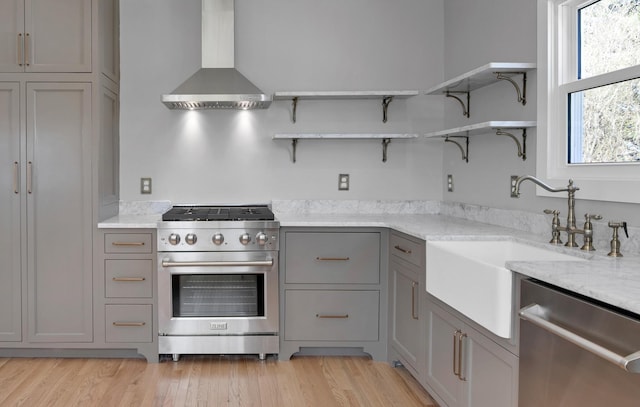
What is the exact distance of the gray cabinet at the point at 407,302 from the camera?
9.07 ft

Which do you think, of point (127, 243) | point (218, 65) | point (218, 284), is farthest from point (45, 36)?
point (218, 284)

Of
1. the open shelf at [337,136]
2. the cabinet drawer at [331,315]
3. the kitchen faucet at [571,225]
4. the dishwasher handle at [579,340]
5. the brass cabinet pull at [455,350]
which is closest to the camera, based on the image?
the dishwasher handle at [579,340]

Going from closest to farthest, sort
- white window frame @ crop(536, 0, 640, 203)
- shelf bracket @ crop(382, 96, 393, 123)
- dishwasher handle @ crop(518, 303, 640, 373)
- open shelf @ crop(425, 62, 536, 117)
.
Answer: dishwasher handle @ crop(518, 303, 640, 373) < white window frame @ crop(536, 0, 640, 203) < open shelf @ crop(425, 62, 536, 117) < shelf bracket @ crop(382, 96, 393, 123)

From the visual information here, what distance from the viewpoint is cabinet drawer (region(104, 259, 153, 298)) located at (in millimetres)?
Answer: 3297

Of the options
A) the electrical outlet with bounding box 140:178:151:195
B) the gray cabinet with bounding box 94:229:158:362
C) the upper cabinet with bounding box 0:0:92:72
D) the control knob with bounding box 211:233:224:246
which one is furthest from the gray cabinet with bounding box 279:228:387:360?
the upper cabinet with bounding box 0:0:92:72

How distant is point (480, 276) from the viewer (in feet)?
6.34

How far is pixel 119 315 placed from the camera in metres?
3.32

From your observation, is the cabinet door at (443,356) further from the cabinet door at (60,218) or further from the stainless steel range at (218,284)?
the cabinet door at (60,218)

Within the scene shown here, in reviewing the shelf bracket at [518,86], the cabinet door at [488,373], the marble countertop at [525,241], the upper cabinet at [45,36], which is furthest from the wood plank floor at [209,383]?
the upper cabinet at [45,36]

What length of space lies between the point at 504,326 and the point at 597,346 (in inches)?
20.9

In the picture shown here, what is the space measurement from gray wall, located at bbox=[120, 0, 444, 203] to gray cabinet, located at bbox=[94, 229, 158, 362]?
0.66 meters

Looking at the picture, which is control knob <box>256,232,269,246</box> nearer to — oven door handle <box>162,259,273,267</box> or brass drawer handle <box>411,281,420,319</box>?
oven door handle <box>162,259,273,267</box>

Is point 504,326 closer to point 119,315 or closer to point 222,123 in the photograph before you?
point 119,315

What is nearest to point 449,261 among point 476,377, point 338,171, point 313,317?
point 476,377
